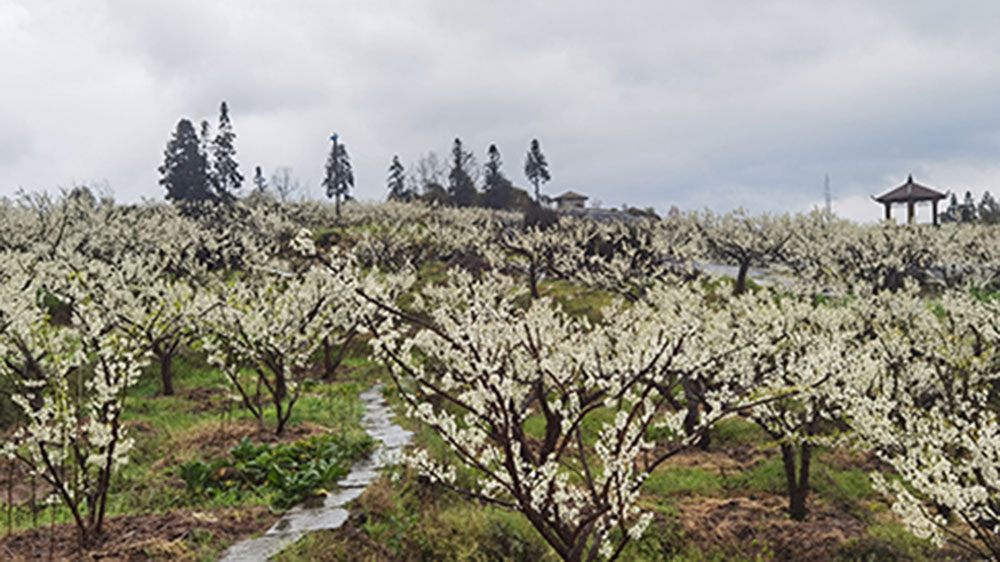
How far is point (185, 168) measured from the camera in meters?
58.8

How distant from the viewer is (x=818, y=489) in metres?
13.1

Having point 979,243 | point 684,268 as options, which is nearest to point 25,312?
point 684,268

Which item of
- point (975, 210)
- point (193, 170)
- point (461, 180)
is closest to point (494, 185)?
point (461, 180)

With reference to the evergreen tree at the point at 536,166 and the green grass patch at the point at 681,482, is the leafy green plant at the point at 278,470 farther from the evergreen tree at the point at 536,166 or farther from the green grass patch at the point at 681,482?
the evergreen tree at the point at 536,166

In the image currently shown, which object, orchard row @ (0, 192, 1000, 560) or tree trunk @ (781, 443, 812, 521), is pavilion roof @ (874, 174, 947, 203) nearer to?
orchard row @ (0, 192, 1000, 560)

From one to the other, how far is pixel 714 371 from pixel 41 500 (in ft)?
44.6

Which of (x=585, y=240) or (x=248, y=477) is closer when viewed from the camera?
(x=248, y=477)

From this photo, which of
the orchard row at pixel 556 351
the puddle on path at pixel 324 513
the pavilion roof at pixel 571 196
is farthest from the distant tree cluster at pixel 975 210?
the puddle on path at pixel 324 513

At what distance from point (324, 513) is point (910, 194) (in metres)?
55.5

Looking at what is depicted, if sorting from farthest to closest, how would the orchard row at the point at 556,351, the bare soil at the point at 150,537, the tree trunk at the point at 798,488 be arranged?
the tree trunk at the point at 798,488 → the bare soil at the point at 150,537 → the orchard row at the point at 556,351

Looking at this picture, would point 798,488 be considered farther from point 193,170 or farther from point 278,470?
point 193,170

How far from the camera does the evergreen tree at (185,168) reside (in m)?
58.3

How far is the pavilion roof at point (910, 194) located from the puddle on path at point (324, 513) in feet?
169

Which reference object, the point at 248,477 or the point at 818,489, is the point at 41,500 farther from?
the point at 818,489
